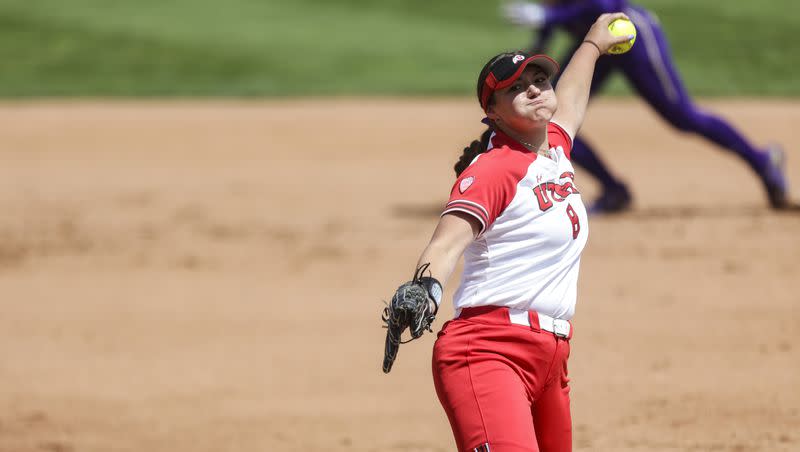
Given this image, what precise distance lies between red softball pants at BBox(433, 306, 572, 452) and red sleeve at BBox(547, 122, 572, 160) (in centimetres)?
67

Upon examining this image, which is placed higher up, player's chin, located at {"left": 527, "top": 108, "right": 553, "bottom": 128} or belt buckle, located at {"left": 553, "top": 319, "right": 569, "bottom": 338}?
player's chin, located at {"left": 527, "top": 108, "right": 553, "bottom": 128}

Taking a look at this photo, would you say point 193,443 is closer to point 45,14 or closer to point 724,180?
point 724,180

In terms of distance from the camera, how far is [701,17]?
2005cm

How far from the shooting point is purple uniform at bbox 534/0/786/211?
910 cm

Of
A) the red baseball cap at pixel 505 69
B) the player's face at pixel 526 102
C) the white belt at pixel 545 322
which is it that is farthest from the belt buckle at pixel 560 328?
the red baseball cap at pixel 505 69

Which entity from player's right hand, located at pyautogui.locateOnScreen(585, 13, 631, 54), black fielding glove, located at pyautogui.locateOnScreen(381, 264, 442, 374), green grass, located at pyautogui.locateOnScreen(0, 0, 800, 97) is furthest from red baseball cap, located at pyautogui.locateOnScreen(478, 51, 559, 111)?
green grass, located at pyautogui.locateOnScreen(0, 0, 800, 97)

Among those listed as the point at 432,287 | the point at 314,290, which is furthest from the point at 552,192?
the point at 314,290

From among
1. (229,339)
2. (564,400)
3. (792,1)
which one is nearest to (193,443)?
(229,339)

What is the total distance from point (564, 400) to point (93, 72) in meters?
14.7

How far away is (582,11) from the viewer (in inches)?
356

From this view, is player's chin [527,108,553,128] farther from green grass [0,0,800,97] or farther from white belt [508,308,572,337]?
green grass [0,0,800,97]

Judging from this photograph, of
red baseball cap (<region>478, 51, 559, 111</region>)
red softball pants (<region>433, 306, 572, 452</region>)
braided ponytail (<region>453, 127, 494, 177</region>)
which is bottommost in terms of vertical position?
red softball pants (<region>433, 306, 572, 452</region>)

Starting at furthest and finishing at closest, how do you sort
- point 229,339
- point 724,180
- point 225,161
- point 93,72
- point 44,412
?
point 93,72
point 225,161
point 724,180
point 229,339
point 44,412

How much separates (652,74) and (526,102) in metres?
5.61
